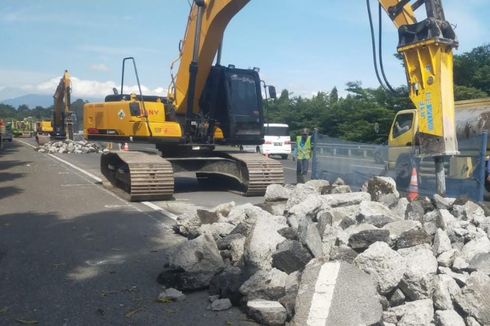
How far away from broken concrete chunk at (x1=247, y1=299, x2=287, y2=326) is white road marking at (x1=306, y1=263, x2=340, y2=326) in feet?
1.03

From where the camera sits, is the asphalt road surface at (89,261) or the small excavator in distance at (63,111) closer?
the asphalt road surface at (89,261)

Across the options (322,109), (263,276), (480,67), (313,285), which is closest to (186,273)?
(263,276)

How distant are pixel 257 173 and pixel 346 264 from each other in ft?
24.5

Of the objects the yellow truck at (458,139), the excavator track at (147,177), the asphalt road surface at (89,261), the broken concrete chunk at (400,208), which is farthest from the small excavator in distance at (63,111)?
the broken concrete chunk at (400,208)

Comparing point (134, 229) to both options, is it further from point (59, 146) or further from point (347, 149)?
point (59, 146)

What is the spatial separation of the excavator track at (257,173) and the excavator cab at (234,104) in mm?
510

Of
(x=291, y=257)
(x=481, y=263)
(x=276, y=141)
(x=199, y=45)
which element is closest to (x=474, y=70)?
(x=276, y=141)

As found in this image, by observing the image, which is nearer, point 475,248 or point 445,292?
point 445,292

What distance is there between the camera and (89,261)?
636 centimetres

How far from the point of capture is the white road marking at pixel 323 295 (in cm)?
425

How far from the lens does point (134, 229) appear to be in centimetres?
821

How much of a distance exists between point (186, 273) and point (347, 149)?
25.7 feet

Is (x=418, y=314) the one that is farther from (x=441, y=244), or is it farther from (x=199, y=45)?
(x=199, y=45)

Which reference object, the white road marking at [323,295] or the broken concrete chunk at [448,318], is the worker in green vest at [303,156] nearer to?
the white road marking at [323,295]
